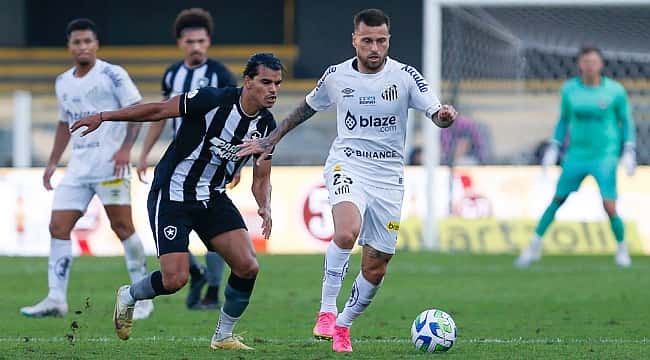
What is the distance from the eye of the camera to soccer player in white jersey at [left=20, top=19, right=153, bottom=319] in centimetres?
1036

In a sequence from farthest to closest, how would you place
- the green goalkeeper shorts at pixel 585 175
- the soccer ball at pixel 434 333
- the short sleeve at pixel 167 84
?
the green goalkeeper shorts at pixel 585 175 < the short sleeve at pixel 167 84 < the soccer ball at pixel 434 333

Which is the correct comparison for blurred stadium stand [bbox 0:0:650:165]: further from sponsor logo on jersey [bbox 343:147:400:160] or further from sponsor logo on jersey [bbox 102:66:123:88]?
sponsor logo on jersey [bbox 343:147:400:160]

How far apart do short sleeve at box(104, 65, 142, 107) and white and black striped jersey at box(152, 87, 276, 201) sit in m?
2.28

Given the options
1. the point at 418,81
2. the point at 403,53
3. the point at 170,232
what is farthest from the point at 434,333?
the point at 403,53

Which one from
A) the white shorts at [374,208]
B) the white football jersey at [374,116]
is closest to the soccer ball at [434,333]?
the white shorts at [374,208]

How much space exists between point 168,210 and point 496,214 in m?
9.87

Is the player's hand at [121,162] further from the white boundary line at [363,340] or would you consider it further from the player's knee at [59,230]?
the white boundary line at [363,340]

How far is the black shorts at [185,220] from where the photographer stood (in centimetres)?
798

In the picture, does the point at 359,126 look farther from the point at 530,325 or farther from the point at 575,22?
the point at 575,22

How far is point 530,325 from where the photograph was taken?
383 inches

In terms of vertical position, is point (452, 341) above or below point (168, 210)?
below

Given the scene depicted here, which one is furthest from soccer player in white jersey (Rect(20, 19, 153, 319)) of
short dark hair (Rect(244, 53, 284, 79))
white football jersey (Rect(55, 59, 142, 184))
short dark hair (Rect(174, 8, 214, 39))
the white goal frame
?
the white goal frame

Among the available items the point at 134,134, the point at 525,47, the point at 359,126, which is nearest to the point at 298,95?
the point at 525,47

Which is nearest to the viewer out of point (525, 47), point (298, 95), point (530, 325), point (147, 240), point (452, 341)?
point (452, 341)
